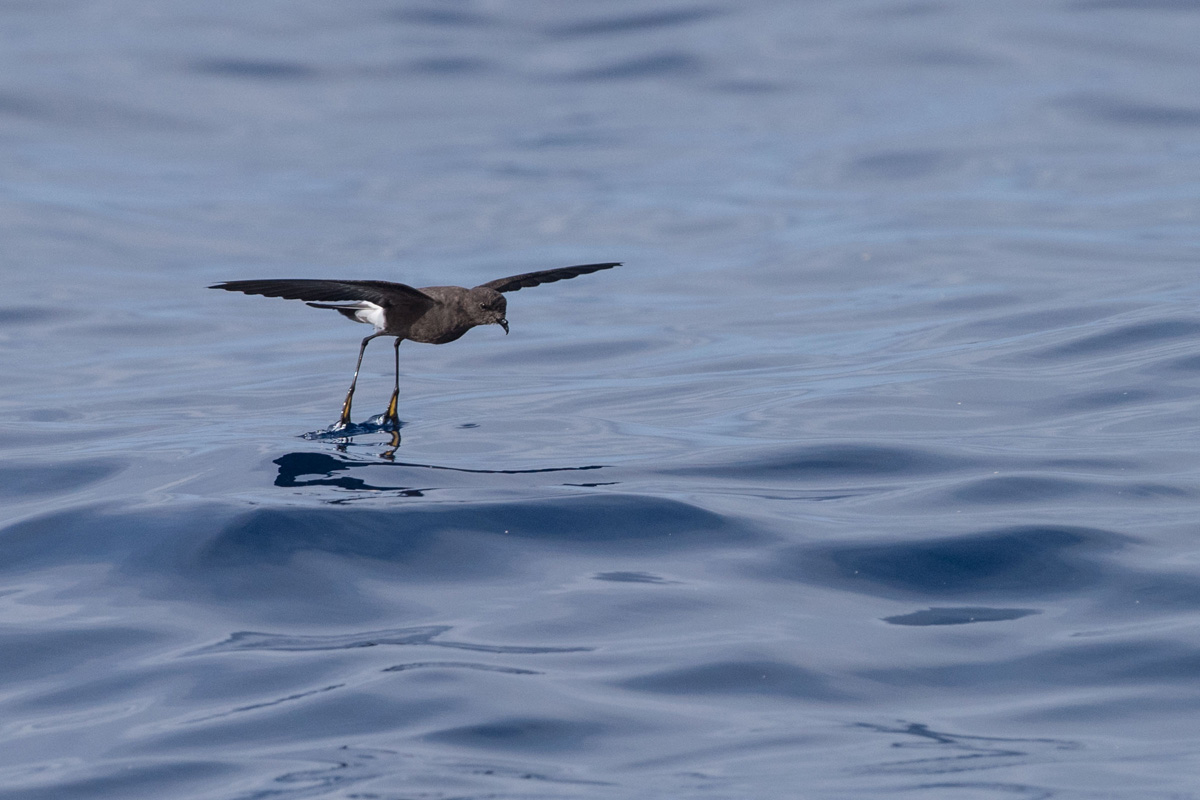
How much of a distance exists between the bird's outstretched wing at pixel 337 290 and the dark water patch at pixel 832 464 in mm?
1963

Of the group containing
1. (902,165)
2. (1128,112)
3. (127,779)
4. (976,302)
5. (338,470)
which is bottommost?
(127,779)

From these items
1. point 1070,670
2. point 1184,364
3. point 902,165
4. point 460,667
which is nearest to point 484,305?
point 460,667

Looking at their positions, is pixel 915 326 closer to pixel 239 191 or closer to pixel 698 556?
pixel 698 556

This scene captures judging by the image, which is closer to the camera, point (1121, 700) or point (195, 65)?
point (1121, 700)

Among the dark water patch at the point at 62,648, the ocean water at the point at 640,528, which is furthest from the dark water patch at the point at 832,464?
the dark water patch at the point at 62,648

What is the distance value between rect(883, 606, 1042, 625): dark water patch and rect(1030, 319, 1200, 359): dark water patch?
6383 millimetres

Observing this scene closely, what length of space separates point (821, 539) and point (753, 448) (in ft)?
7.32

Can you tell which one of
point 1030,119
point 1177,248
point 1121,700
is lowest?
point 1121,700

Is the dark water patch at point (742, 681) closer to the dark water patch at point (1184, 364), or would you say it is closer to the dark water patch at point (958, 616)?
the dark water patch at point (958, 616)

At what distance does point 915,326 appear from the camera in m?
15.0

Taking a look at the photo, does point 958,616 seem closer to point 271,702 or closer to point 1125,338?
point 271,702

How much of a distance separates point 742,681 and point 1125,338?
27.0 feet

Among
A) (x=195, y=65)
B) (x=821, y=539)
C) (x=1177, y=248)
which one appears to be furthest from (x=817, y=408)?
(x=195, y=65)

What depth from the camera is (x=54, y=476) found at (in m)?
9.38
